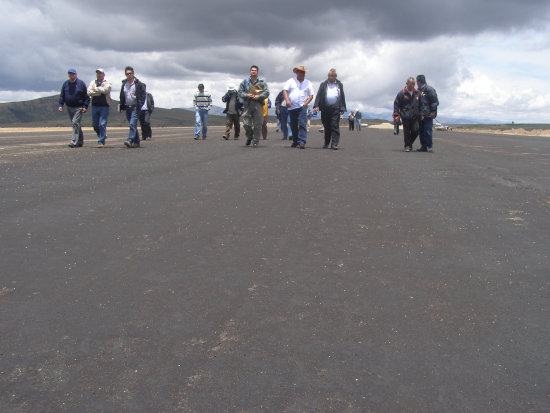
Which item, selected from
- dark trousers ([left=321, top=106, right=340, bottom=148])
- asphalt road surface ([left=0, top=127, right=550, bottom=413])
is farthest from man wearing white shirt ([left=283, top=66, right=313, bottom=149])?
asphalt road surface ([left=0, top=127, right=550, bottom=413])

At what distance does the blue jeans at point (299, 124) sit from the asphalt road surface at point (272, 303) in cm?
770

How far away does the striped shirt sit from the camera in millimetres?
18112

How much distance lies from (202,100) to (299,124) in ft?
19.4

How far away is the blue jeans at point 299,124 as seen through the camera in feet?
44.4

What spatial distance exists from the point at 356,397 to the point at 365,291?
1142 millimetres

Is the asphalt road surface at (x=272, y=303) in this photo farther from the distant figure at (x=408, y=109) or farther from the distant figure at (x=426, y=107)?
the distant figure at (x=408, y=109)

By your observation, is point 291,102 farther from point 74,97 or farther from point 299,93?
point 74,97

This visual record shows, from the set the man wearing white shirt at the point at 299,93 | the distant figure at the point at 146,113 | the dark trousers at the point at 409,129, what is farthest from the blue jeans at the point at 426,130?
the distant figure at the point at 146,113

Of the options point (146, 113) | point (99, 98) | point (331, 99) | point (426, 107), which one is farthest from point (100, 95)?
point (426, 107)

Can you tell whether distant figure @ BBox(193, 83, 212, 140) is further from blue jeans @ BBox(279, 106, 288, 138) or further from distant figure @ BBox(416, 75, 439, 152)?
distant figure @ BBox(416, 75, 439, 152)

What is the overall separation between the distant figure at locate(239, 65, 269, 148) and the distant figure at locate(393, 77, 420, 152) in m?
3.69

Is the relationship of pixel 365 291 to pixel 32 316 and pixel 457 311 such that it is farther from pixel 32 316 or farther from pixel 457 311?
pixel 32 316

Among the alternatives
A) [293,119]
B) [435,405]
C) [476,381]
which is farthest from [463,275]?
[293,119]

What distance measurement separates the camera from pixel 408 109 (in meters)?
13.6
